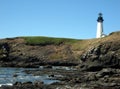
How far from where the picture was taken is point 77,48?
11200 cm

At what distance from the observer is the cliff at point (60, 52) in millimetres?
85562

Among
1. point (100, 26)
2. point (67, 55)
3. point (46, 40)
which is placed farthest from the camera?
point (100, 26)

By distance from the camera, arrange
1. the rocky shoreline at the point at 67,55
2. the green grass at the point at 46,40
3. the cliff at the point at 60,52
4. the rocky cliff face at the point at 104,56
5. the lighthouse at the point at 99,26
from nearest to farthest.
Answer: the rocky cliff face at the point at 104,56 < the rocky shoreline at the point at 67,55 < the cliff at the point at 60,52 < the green grass at the point at 46,40 < the lighthouse at the point at 99,26

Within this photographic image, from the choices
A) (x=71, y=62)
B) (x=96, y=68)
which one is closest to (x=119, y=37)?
(x=71, y=62)

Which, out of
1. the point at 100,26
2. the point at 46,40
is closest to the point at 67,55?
the point at 46,40

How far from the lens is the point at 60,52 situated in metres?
110

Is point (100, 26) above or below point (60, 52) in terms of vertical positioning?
above

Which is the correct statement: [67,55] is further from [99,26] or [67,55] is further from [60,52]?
[99,26]

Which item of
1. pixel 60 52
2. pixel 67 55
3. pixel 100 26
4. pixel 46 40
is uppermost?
pixel 100 26

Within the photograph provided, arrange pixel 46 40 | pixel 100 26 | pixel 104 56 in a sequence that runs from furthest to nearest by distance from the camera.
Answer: pixel 100 26, pixel 46 40, pixel 104 56

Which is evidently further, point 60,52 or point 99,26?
point 99,26

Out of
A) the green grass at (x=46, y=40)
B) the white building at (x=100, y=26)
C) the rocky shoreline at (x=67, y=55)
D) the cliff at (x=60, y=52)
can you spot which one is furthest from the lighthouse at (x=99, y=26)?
the green grass at (x=46, y=40)

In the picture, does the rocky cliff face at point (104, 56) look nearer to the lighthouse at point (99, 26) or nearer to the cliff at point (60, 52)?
the cliff at point (60, 52)

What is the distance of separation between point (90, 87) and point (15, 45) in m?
77.8
